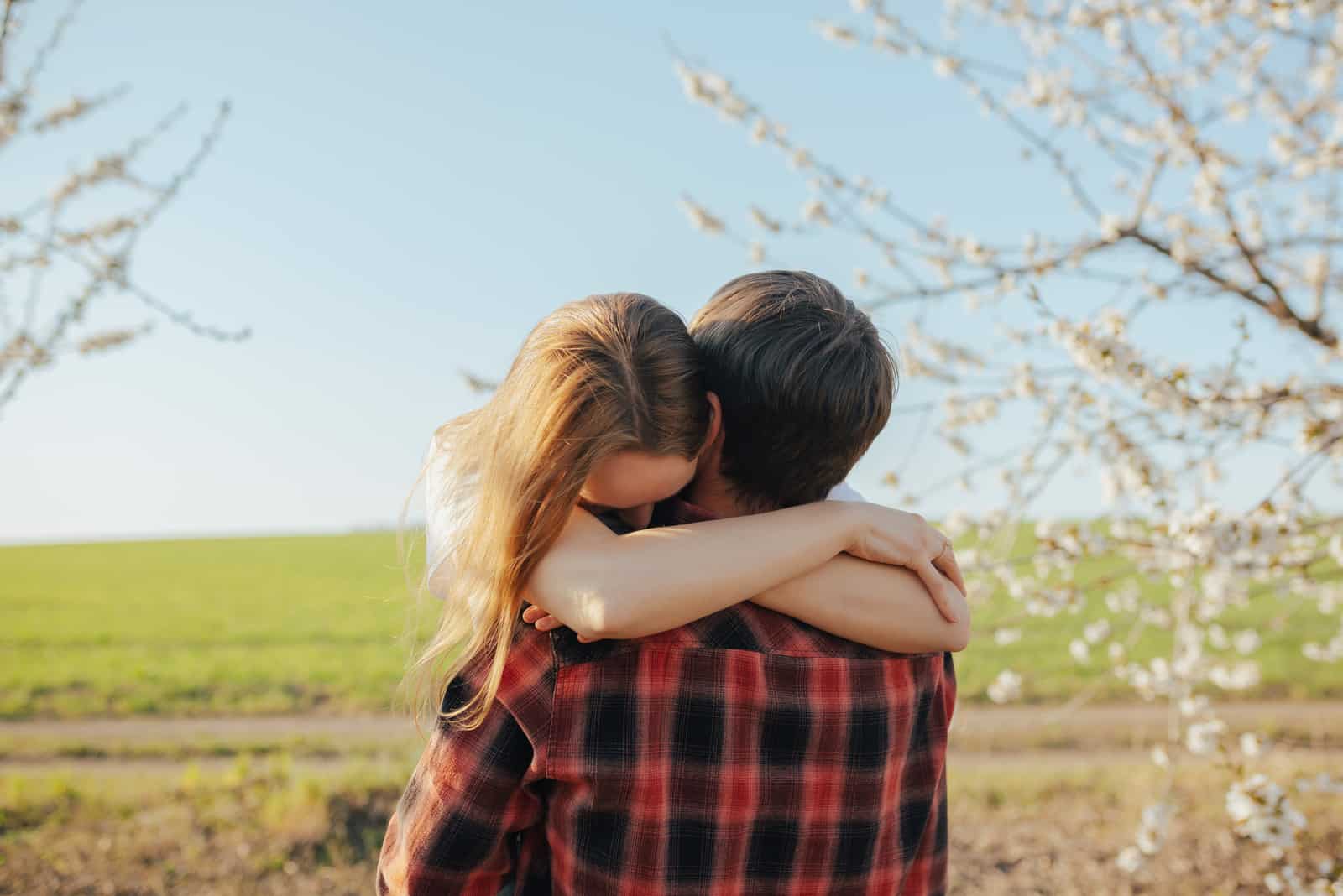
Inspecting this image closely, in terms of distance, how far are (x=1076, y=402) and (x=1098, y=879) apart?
6.26ft

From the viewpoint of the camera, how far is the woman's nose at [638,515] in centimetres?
115

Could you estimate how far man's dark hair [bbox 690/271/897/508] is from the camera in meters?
1.05

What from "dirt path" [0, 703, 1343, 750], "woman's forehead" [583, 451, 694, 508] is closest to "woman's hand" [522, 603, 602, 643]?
"woman's forehead" [583, 451, 694, 508]

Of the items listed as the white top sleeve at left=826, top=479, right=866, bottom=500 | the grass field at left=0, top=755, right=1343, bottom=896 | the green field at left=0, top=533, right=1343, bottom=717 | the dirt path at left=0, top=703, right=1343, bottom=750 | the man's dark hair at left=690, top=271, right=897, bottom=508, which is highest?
the man's dark hair at left=690, top=271, right=897, bottom=508

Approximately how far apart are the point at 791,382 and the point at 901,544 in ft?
0.92

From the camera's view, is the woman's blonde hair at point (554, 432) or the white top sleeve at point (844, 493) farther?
the white top sleeve at point (844, 493)

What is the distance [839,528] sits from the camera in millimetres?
1101

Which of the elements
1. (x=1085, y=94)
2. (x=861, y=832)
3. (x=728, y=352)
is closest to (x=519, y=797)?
(x=861, y=832)

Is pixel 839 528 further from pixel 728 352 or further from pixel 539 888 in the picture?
pixel 539 888

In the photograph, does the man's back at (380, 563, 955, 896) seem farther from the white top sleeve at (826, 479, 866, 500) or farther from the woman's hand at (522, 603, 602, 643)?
the white top sleeve at (826, 479, 866, 500)

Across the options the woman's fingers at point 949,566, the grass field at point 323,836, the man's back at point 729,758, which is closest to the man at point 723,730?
the man's back at point 729,758

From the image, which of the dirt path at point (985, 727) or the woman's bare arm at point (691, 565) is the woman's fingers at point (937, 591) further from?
the dirt path at point (985, 727)

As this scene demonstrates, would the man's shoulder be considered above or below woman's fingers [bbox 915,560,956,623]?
below

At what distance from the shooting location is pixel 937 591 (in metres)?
1.18
